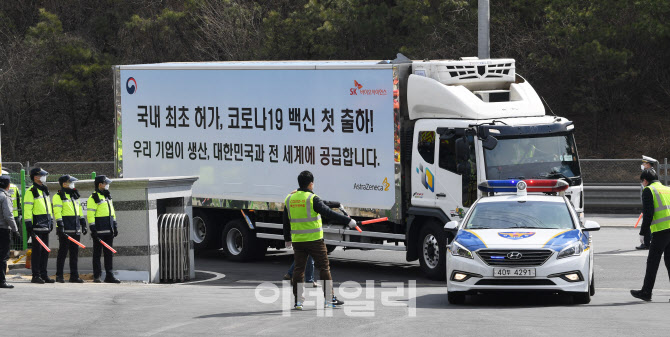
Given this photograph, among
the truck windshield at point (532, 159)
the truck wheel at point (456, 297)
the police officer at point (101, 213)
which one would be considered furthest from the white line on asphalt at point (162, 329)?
the truck windshield at point (532, 159)

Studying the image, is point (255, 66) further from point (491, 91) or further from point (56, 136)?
point (56, 136)

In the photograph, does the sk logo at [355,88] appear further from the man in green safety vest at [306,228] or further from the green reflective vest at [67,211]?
the man in green safety vest at [306,228]

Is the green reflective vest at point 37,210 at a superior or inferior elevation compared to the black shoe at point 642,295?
superior

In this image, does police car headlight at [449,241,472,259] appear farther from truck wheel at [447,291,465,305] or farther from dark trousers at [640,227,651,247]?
dark trousers at [640,227,651,247]

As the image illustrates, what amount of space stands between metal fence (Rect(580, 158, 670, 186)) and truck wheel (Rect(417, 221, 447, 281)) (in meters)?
12.3

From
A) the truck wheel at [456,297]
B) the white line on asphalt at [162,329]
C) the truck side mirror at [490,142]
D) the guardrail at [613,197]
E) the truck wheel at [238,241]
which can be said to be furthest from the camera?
the guardrail at [613,197]

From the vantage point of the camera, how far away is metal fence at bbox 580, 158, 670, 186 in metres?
27.5

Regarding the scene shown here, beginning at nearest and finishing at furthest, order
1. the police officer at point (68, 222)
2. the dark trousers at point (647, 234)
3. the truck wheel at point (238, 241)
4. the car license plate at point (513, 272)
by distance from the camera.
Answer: the car license plate at point (513, 272), the dark trousers at point (647, 234), the police officer at point (68, 222), the truck wheel at point (238, 241)

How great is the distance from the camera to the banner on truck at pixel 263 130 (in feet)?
55.4

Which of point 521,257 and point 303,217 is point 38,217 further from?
point 521,257

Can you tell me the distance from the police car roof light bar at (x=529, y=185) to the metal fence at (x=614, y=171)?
12.7 metres

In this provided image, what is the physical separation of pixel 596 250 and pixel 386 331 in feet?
32.1

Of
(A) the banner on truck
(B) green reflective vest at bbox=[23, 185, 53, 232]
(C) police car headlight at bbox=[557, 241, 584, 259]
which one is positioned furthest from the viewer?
(A) the banner on truck

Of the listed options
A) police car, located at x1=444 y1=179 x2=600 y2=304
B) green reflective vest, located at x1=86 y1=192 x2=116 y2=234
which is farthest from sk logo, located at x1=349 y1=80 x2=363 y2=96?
green reflective vest, located at x1=86 y1=192 x2=116 y2=234
